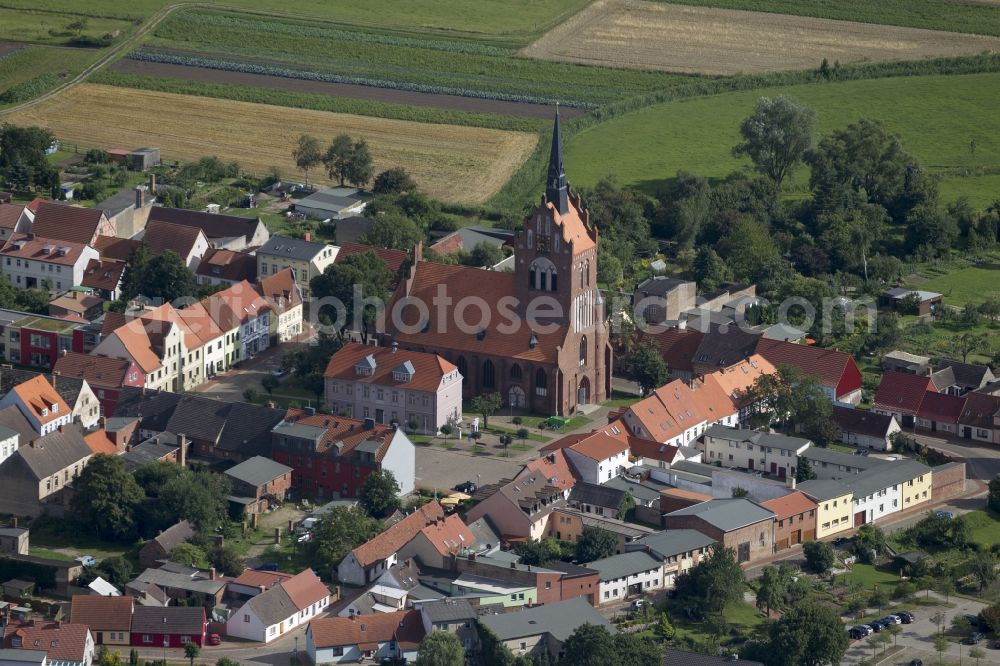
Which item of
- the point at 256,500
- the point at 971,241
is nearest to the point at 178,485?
the point at 256,500

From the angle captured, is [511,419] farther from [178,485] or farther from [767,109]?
[767,109]

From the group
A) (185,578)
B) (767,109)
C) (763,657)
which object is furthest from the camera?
(767,109)

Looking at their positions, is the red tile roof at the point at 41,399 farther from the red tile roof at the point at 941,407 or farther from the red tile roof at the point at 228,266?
the red tile roof at the point at 941,407

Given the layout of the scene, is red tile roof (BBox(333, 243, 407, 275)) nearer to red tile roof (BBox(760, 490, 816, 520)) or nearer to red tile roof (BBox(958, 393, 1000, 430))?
red tile roof (BBox(958, 393, 1000, 430))

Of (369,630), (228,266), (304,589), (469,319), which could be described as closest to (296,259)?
(228,266)

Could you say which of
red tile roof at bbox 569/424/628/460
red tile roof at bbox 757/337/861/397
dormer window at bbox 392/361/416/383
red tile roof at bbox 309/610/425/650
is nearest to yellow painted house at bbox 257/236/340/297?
dormer window at bbox 392/361/416/383

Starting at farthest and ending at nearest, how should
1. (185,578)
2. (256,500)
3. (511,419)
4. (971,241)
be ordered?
1. (971,241)
2. (511,419)
3. (256,500)
4. (185,578)

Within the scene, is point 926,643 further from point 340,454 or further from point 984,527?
point 340,454
